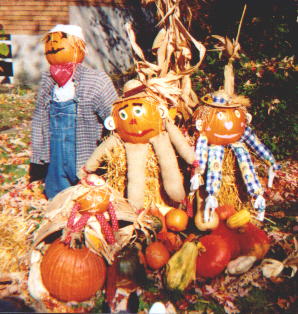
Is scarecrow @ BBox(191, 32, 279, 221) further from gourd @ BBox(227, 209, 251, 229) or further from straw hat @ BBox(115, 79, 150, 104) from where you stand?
straw hat @ BBox(115, 79, 150, 104)

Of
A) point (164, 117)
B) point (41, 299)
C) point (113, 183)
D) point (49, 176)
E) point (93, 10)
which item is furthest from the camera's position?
point (93, 10)

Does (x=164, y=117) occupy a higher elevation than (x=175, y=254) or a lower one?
higher

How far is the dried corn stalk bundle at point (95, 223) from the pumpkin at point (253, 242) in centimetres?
90

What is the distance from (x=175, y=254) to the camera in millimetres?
3334

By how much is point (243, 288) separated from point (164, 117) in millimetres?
1802

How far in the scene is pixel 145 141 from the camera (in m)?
3.78

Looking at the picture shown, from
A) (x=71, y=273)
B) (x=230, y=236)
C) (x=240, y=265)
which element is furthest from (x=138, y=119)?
(x=240, y=265)

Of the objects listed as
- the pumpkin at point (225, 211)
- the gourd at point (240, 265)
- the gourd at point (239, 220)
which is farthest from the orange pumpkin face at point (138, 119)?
the gourd at point (240, 265)

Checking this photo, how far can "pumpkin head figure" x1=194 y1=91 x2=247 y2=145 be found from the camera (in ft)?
12.0

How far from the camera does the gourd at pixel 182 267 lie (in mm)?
3188

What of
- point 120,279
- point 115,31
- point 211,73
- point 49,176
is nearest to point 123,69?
point 115,31

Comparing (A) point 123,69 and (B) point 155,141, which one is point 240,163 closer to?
(B) point 155,141

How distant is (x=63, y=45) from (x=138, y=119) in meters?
1.19

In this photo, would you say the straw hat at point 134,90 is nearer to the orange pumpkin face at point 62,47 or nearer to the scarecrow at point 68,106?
the scarecrow at point 68,106
